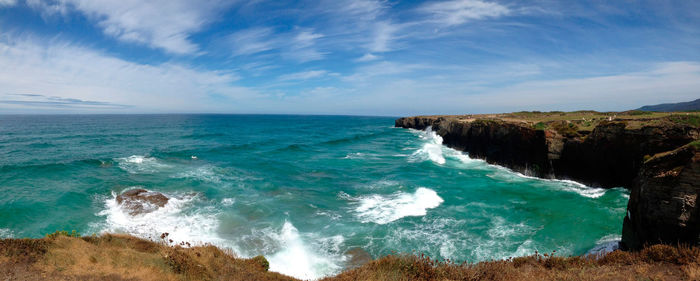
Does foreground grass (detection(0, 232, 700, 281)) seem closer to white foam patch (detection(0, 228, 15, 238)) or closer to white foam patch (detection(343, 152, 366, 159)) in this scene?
white foam patch (detection(0, 228, 15, 238))

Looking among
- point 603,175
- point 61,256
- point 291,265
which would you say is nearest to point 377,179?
point 291,265

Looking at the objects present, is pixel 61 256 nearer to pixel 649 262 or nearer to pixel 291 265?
pixel 291 265

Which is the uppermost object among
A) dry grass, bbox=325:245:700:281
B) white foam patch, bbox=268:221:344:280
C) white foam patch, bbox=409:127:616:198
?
dry grass, bbox=325:245:700:281

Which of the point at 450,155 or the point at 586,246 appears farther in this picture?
the point at 450,155

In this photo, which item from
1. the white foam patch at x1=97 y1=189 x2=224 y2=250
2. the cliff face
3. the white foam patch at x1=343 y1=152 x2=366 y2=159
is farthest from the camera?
the white foam patch at x1=343 y1=152 x2=366 y2=159

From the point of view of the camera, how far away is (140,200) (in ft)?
64.7

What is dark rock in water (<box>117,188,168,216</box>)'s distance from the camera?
60.4 feet

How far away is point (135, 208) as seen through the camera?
18.5m

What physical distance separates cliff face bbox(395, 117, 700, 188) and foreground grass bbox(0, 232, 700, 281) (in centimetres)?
1423

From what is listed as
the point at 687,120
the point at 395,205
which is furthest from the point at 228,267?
the point at 687,120

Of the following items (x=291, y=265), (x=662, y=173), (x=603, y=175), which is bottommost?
(x=291, y=265)

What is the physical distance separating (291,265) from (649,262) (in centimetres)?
1230

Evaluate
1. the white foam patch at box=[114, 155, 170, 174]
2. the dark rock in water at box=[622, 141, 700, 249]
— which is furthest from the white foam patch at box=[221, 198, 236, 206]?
the dark rock in water at box=[622, 141, 700, 249]

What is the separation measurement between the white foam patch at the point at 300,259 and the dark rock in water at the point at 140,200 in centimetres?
960
